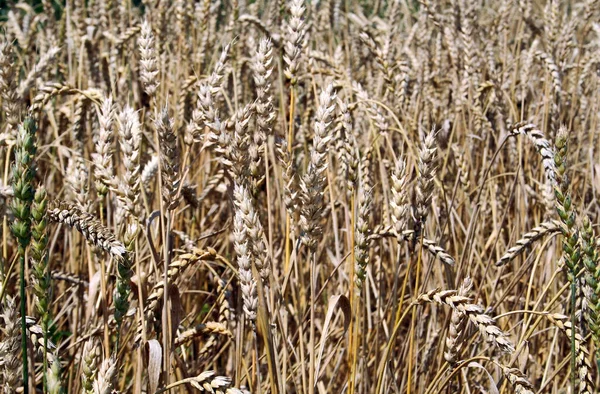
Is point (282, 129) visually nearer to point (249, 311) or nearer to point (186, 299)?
point (186, 299)

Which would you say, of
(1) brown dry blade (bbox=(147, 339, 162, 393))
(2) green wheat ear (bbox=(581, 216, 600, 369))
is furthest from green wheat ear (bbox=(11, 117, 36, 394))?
(2) green wheat ear (bbox=(581, 216, 600, 369))

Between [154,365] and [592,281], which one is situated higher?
[592,281]

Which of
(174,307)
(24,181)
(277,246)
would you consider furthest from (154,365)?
(277,246)

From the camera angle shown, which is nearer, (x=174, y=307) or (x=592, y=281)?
(x=592, y=281)

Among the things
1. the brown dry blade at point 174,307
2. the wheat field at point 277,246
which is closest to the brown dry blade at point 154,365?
the wheat field at point 277,246

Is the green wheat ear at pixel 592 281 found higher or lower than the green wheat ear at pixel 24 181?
lower

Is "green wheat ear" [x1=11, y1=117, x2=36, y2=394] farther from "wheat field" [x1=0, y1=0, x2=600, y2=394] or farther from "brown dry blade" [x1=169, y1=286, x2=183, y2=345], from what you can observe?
"brown dry blade" [x1=169, y1=286, x2=183, y2=345]

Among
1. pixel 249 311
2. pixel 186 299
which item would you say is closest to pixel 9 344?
pixel 249 311

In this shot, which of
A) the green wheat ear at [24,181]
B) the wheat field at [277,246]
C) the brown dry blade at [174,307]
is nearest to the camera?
the green wheat ear at [24,181]

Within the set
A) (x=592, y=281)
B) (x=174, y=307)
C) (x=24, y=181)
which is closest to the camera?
(x=24, y=181)

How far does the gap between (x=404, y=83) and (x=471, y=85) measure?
11.2 inches

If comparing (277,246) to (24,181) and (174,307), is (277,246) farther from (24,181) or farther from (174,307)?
(24,181)

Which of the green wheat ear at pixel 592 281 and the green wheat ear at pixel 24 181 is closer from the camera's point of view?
the green wheat ear at pixel 24 181

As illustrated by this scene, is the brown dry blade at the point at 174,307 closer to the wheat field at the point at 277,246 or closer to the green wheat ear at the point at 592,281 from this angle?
the wheat field at the point at 277,246
